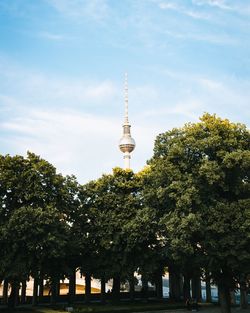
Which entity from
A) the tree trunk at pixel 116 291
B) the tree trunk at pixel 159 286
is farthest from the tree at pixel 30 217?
the tree trunk at pixel 159 286

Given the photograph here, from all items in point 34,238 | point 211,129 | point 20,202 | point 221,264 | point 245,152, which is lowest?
point 221,264

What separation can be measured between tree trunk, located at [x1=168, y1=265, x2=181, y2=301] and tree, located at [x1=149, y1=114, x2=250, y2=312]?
18016 millimetres

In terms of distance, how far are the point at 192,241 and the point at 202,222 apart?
251cm

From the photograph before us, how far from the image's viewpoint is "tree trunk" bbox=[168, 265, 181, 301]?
178 ft

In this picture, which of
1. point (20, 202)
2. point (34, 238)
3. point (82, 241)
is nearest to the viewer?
point (34, 238)

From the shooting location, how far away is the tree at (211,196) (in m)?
33.3

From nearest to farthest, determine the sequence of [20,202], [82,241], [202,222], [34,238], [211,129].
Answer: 1. [202,222]
2. [211,129]
3. [34,238]
4. [20,202]
5. [82,241]

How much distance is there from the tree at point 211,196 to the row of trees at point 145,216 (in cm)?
9

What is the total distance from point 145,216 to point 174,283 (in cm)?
2317

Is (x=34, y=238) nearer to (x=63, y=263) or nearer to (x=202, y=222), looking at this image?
(x=63, y=263)

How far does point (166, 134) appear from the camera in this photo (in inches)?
1569

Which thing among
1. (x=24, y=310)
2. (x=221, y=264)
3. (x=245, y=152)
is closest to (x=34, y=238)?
(x=24, y=310)

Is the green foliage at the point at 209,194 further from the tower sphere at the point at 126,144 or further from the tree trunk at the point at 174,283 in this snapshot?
the tower sphere at the point at 126,144

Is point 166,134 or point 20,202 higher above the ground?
point 166,134
